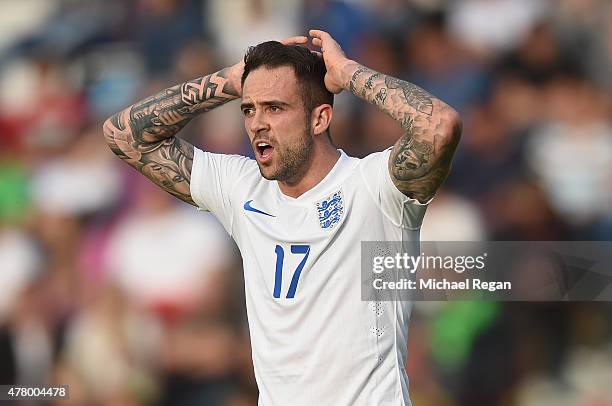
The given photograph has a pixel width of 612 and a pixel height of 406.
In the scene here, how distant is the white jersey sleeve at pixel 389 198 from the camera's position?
4004mm

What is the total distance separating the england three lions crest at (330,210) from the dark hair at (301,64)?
0.42 m

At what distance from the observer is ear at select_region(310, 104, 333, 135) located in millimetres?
4328

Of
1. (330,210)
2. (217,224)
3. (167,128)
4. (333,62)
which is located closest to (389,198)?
(330,210)

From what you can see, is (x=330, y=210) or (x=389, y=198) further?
(x=330, y=210)

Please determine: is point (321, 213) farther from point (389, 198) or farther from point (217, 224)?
point (217, 224)

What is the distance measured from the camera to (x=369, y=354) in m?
4.01

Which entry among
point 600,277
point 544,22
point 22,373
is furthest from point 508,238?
point 22,373

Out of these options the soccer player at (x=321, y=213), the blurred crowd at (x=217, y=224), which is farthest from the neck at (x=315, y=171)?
the blurred crowd at (x=217, y=224)

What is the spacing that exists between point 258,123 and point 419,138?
75 centimetres

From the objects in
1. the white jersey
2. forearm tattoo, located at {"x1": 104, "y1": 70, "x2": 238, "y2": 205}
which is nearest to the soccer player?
the white jersey

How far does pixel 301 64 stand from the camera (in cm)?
430

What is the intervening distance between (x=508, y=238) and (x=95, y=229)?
3.44 metres

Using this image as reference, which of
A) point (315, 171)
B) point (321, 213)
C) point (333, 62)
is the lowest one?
point (321, 213)

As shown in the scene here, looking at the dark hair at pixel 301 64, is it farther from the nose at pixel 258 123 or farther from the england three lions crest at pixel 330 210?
the england three lions crest at pixel 330 210
